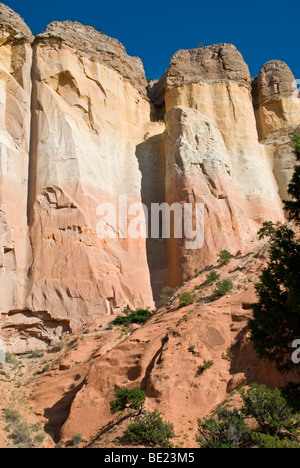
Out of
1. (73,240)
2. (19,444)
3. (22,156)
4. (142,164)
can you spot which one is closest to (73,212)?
(73,240)

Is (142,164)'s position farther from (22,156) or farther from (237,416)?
(237,416)

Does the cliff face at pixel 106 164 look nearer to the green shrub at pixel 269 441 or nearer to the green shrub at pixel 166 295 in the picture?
the green shrub at pixel 166 295

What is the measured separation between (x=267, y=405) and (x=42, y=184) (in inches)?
735

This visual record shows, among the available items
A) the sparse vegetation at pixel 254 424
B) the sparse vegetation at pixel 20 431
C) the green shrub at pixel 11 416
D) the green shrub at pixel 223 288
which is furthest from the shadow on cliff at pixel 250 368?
the green shrub at pixel 11 416

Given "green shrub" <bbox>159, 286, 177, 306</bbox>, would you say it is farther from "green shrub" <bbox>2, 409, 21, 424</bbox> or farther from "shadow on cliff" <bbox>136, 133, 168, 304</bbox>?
"green shrub" <bbox>2, 409, 21, 424</bbox>

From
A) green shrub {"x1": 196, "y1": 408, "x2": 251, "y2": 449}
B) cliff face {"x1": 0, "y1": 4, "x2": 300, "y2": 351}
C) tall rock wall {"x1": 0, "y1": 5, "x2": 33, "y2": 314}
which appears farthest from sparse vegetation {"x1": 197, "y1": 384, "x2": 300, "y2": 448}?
tall rock wall {"x1": 0, "y1": 5, "x2": 33, "y2": 314}

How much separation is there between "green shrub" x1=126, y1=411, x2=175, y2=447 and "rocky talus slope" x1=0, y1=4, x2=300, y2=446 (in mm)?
553

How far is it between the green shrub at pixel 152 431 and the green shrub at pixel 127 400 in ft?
2.51

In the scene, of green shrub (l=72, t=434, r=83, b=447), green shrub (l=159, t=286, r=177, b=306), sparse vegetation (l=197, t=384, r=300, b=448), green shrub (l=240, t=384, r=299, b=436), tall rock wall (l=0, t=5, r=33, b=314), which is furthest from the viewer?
tall rock wall (l=0, t=5, r=33, b=314)

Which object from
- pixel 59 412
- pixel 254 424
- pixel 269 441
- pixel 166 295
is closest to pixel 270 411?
pixel 254 424

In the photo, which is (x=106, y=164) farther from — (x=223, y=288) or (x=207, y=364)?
(x=207, y=364)

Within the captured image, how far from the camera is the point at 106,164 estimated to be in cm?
2984

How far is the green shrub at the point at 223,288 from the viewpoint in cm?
1796

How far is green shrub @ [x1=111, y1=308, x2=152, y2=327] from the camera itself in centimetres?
2211
